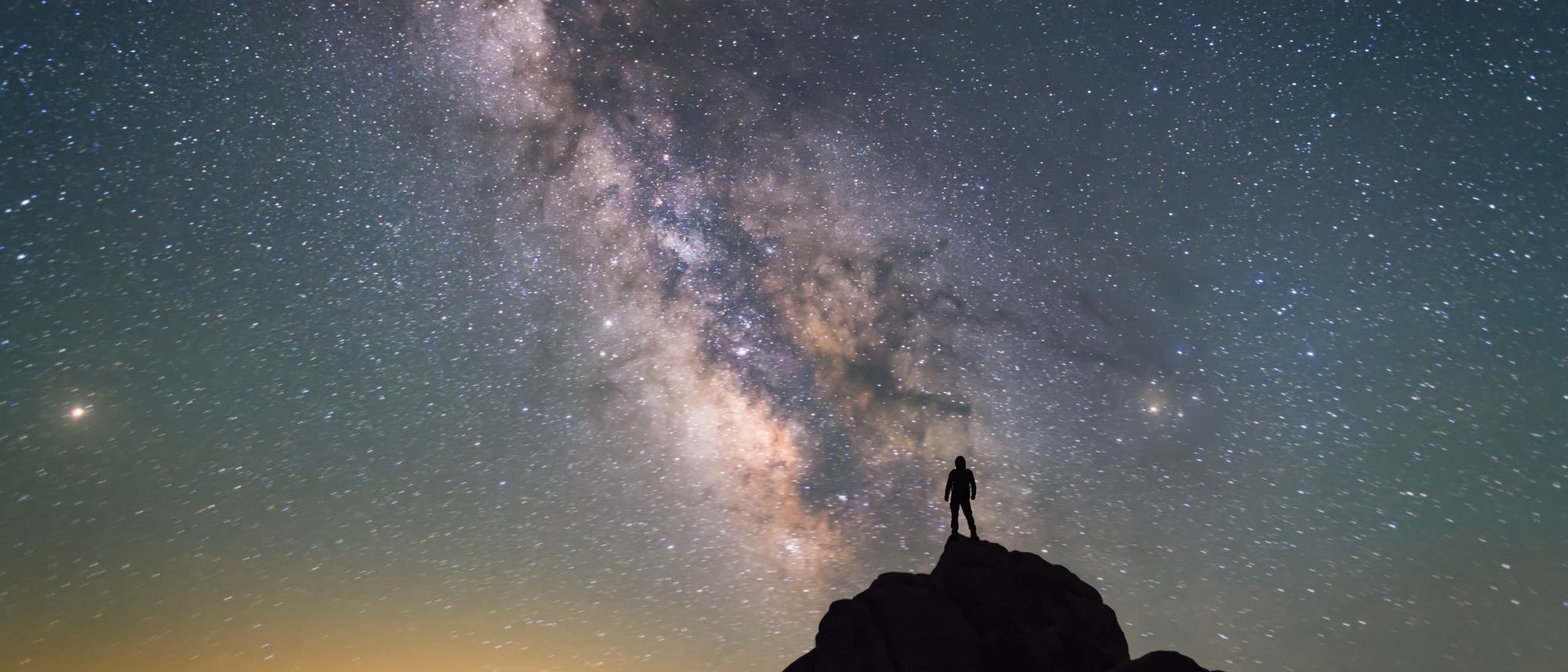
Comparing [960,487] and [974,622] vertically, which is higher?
[960,487]

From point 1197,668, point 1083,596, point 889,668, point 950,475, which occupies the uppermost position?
point 950,475

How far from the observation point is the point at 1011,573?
17.3 m

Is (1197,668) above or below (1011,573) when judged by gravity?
below

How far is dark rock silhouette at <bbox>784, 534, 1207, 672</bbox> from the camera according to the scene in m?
15.6

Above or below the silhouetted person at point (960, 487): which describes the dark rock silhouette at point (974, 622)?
below

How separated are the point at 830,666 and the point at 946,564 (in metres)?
3.66

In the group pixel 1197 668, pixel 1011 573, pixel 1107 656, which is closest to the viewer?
pixel 1197 668

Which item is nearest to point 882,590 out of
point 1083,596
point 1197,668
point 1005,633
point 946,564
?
point 946,564

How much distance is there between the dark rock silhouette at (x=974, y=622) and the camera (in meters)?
15.6

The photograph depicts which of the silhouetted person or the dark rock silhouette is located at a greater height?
the silhouetted person

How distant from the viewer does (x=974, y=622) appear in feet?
53.8

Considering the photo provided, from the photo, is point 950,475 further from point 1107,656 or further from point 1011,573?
point 1107,656

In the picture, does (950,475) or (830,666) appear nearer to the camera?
(830,666)

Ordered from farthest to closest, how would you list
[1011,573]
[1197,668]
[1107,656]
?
[1011,573] < [1107,656] < [1197,668]
